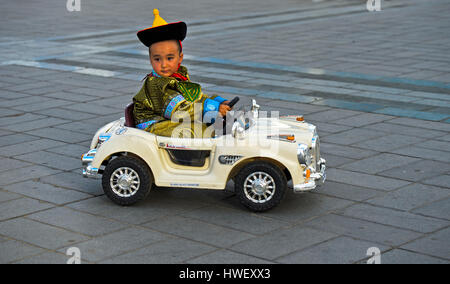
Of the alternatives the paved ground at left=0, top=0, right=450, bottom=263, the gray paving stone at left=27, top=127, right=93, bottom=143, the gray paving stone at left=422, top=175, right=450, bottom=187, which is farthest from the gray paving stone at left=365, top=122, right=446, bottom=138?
the gray paving stone at left=27, top=127, right=93, bottom=143

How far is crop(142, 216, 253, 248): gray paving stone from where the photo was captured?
17.8 ft

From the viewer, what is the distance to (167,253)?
5.17 meters

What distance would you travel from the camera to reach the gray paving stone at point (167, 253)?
5.05 metres

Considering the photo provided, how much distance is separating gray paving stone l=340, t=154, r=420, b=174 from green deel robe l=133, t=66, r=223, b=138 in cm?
182

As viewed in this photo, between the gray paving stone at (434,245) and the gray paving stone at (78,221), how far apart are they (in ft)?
7.33

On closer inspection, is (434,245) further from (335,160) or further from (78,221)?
(78,221)

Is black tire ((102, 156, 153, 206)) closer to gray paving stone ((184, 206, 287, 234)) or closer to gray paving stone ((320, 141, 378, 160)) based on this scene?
gray paving stone ((184, 206, 287, 234))

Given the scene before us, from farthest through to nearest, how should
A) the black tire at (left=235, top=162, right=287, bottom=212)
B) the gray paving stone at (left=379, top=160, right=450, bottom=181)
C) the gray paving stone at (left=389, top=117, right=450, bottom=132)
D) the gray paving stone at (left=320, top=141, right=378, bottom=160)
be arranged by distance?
1. the gray paving stone at (left=389, top=117, right=450, bottom=132)
2. the gray paving stone at (left=320, top=141, right=378, bottom=160)
3. the gray paving stone at (left=379, top=160, right=450, bottom=181)
4. the black tire at (left=235, top=162, right=287, bottom=212)

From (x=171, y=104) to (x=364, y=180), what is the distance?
2.01m

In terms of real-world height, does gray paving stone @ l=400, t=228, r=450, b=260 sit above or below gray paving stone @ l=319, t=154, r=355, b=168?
below

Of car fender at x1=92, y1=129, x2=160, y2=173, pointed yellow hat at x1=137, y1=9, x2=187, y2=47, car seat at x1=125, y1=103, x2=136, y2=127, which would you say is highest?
pointed yellow hat at x1=137, y1=9, x2=187, y2=47

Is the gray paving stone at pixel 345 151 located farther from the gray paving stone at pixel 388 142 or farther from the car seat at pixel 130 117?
the car seat at pixel 130 117

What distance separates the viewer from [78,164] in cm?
730
